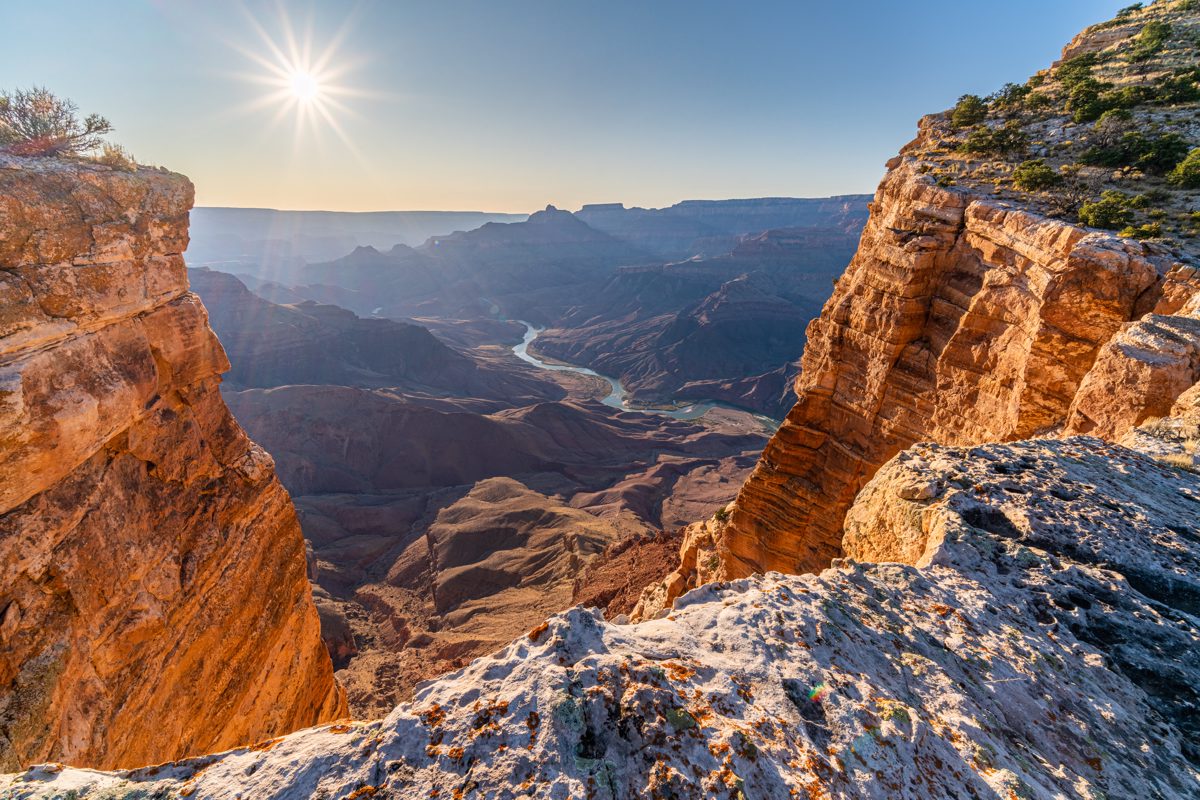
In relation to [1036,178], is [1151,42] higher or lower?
higher

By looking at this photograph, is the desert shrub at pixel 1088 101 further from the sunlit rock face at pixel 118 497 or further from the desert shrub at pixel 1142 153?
the sunlit rock face at pixel 118 497

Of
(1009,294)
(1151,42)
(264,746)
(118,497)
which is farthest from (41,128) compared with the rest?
(1151,42)

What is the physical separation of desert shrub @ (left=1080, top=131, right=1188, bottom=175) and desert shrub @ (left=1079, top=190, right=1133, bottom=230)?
9.78 ft

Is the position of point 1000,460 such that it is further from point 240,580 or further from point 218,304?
point 218,304

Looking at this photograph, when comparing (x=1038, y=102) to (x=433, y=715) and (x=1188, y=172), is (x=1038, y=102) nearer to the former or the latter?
(x=1188, y=172)

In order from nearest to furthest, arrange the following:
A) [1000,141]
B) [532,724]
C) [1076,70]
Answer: [532,724] < [1000,141] < [1076,70]

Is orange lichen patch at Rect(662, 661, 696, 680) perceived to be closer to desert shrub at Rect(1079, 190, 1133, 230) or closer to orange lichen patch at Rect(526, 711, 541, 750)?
orange lichen patch at Rect(526, 711, 541, 750)

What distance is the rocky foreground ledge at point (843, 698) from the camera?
2.59 meters

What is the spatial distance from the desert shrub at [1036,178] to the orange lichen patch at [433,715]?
15949 mm

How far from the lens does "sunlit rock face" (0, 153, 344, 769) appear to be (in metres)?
7.30

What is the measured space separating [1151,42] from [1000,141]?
28.0 feet

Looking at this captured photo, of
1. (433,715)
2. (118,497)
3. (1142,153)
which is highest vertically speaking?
(1142,153)

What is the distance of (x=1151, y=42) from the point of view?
16547 mm

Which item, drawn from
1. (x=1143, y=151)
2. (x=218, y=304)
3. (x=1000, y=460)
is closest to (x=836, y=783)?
(x=1000, y=460)
